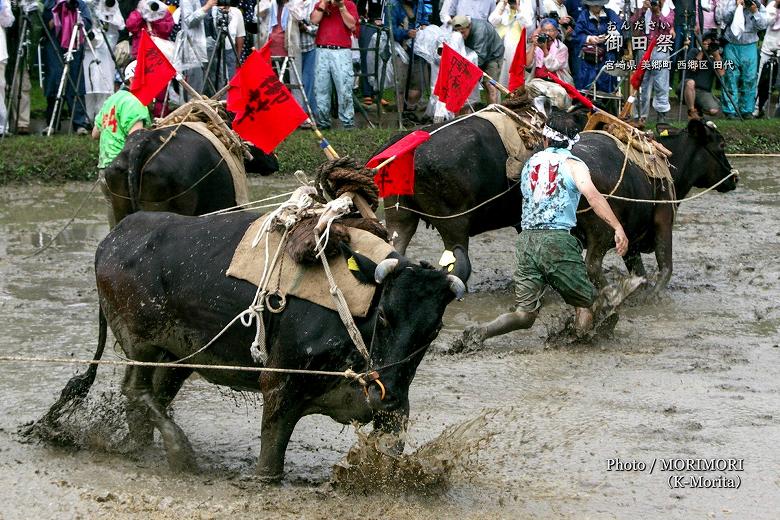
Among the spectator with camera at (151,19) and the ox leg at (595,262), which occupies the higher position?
the spectator with camera at (151,19)

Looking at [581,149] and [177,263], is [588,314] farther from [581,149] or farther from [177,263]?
[177,263]

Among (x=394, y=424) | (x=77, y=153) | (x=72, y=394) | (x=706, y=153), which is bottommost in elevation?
(x=72, y=394)

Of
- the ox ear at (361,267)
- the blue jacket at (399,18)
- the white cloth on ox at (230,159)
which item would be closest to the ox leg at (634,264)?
the white cloth on ox at (230,159)

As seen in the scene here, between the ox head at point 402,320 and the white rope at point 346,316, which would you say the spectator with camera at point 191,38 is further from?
the ox head at point 402,320

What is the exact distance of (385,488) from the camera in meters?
5.82

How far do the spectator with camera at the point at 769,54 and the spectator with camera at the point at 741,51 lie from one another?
16cm

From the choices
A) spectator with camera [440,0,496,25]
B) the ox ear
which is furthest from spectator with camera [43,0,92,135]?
the ox ear

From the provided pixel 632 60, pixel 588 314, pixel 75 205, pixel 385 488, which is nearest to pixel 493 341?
pixel 588 314

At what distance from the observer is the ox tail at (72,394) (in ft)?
22.0

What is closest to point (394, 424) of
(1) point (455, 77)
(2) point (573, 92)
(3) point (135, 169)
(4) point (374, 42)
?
(3) point (135, 169)

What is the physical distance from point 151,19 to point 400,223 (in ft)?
17.3

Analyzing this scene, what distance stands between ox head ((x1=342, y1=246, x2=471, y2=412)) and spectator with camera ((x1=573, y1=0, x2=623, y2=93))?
11.9 meters

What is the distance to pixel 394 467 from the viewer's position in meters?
5.78

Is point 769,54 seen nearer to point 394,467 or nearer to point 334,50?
point 334,50
